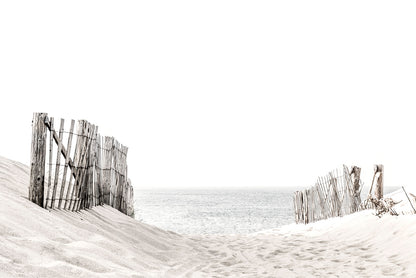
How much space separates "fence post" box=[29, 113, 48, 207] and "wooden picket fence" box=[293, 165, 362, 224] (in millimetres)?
6507

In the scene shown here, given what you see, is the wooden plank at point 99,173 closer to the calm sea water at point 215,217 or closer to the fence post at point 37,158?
the fence post at point 37,158

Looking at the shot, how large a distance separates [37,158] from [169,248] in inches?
87.6

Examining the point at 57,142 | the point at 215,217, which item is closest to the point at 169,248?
the point at 57,142

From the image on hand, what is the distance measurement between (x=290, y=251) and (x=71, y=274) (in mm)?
4057

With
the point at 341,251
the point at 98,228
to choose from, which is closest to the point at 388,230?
the point at 341,251

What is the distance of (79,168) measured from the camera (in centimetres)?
551

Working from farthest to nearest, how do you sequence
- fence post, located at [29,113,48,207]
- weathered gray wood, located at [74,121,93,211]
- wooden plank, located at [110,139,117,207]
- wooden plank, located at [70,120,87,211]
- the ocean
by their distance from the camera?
the ocean, wooden plank, located at [110,139,117,207], weathered gray wood, located at [74,121,93,211], wooden plank, located at [70,120,87,211], fence post, located at [29,113,48,207]

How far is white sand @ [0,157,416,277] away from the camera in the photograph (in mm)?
3209

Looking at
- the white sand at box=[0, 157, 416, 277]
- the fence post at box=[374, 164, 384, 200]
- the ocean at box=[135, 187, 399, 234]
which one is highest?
the fence post at box=[374, 164, 384, 200]

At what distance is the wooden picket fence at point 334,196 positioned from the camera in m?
9.02

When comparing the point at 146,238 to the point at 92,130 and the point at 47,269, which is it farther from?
the point at 47,269

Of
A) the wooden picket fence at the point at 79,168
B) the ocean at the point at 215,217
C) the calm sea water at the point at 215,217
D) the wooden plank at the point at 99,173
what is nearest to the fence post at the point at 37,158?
the wooden picket fence at the point at 79,168

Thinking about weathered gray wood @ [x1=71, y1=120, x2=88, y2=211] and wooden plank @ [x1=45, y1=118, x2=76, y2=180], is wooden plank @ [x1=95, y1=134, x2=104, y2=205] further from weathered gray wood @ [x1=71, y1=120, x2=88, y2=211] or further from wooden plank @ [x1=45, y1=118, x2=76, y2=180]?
wooden plank @ [x1=45, y1=118, x2=76, y2=180]

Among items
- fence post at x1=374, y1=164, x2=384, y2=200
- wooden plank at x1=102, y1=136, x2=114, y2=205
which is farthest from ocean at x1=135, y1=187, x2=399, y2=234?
wooden plank at x1=102, y1=136, x2=114, y2=205
